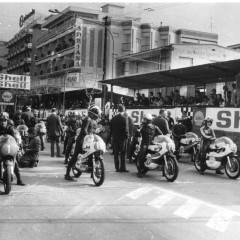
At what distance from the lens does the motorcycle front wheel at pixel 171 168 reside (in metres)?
9.41

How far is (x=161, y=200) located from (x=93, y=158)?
6.89 ft

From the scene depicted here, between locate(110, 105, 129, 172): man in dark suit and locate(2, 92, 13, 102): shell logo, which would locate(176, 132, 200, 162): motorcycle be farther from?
locate(2, 92, 13, 102): shell logo

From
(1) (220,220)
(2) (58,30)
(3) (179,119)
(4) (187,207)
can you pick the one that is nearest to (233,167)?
(4) (187,207)

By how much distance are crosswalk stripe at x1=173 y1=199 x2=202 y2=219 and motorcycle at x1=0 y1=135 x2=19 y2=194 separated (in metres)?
3.18

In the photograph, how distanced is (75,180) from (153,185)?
185 centimetres

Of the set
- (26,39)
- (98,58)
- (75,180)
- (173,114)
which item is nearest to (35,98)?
(98,58)

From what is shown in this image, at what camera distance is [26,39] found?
7919cm

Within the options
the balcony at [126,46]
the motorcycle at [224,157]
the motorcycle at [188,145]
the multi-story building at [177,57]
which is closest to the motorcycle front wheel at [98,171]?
the motorcycle at [224,157]

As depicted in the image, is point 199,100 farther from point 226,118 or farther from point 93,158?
point 93,158

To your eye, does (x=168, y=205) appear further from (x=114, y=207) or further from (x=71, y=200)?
(x=71, y=200)

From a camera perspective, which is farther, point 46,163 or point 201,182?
point 46,163

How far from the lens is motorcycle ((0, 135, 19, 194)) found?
747 centimetres

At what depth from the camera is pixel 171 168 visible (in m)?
→ 9.61

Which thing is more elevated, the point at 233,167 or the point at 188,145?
the point at 188,145
